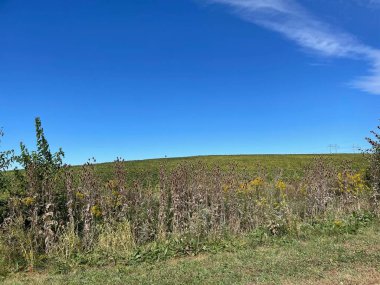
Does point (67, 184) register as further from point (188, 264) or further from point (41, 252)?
point (188, 264)

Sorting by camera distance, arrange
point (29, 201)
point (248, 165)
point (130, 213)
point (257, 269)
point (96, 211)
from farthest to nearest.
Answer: point (248, 165) → point (130, 213) → point (96, 211) → point (29, 201) → point (257, 269)

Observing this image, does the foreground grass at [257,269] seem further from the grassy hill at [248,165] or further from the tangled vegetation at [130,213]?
the grassy hill at [248,165]

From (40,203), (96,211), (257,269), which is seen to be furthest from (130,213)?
(257,269)

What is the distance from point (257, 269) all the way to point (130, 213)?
3308mm

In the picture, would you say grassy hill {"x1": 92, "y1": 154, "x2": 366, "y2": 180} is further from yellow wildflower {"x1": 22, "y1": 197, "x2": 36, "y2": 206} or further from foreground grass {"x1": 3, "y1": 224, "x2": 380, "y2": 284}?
foreground grass {"x1": 3, "y1": 224, "x2": 380, "y2": 284}

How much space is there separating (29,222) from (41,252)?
2.87 feet

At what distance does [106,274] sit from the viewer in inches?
239

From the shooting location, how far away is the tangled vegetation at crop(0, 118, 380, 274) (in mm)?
7176

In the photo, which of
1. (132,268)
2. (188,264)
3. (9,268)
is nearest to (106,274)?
(132,268)

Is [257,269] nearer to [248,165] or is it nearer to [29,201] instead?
[29,201]

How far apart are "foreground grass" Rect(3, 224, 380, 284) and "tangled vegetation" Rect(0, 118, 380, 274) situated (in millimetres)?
470

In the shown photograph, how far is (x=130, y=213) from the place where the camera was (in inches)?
330

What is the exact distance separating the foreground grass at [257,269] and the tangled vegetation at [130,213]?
470mm

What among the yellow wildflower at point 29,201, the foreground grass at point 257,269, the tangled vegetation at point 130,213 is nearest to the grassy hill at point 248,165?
the tangled vegetation at point 130,213
